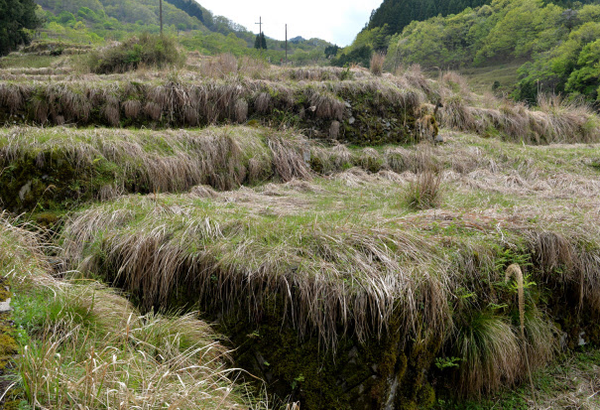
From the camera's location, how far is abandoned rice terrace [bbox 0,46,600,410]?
90.4 inches

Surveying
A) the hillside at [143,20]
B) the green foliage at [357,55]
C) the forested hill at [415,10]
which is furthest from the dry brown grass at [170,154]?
the forested hill at [415,10]

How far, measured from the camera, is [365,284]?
3109 mm

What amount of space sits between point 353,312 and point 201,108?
6.21 m

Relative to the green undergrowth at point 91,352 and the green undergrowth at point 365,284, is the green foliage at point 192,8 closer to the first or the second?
the green undergrowth at point 365,284

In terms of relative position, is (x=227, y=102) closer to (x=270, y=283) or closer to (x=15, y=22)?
(x=270, y=283)

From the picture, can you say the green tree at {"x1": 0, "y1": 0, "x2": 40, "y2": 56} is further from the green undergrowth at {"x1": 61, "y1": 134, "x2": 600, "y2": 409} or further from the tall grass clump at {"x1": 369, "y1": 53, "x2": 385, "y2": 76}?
the green undergrowth at {"x1": 61, "y1": 134, "x2": 600, "y2": 409}

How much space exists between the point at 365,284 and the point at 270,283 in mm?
792

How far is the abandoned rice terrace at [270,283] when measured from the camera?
90.4 inches

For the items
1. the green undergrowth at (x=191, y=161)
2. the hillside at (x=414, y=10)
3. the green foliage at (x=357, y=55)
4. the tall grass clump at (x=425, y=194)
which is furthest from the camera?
the hillside at (x=414, y=10)

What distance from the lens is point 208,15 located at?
8925 cm

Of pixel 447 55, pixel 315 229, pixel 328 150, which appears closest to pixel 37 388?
pixel 315 229

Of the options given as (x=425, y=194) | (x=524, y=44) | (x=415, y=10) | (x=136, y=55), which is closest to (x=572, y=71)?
(x=524, y=44)

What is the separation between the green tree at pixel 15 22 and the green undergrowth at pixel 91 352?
93.9ft

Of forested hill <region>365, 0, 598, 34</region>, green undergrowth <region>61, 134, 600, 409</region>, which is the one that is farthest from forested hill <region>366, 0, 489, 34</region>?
green undergrowth <region>61, 134, 600, 409</region>
